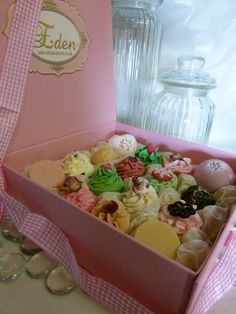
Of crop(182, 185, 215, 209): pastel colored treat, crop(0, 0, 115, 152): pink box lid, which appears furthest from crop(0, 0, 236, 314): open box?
crop(182, 185, 215, 209): pastel colored treat

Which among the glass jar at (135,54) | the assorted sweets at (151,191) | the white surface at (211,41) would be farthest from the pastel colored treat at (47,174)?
the white surface at (211,41)

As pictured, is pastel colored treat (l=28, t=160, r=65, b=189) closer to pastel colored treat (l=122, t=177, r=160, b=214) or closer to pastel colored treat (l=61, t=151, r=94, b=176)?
pastel colored treat (l=61, t=151, r=94, b=176)

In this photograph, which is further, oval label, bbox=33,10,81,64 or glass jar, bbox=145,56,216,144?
glass jar, bbox=145,56,216,144

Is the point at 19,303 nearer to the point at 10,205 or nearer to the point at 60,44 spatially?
Answer: the point at 10,205

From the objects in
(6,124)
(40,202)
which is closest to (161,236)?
(40,202)

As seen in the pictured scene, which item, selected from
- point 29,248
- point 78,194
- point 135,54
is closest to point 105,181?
point 78,194

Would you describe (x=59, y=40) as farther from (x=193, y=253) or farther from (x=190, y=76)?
(x=193, y=253)

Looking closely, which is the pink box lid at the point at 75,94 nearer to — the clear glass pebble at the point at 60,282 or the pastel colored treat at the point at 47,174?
the pastel colored treat at the point at 47,174
